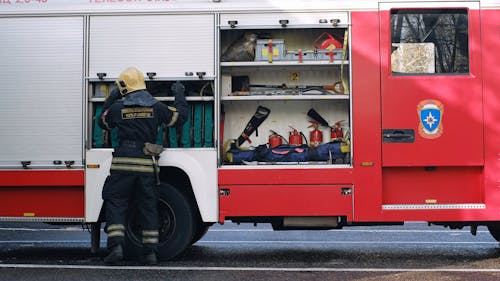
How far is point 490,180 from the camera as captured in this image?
22.4 ft

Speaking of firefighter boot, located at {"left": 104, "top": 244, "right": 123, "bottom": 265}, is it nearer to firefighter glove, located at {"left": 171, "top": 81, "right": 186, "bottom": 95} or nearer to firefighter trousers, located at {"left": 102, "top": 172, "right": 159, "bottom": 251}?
firefighter trousers, located at {"left": 102, "top": 172, "right": 159, "bottom": 251}

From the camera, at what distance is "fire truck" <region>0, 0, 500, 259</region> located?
271 inches

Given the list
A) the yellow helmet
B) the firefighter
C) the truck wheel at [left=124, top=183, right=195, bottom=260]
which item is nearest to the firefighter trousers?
the firefighter

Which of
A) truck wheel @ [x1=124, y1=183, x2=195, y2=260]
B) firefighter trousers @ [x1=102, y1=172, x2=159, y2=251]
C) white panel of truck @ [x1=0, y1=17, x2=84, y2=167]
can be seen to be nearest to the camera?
firefighter trousers @ [x1=102, y1=172, x2=159, y2=251]

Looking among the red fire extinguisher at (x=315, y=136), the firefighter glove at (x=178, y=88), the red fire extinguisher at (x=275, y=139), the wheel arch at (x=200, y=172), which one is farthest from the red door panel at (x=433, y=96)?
the firefighter glove at (x=178, y=88)

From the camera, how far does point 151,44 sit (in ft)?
23.5

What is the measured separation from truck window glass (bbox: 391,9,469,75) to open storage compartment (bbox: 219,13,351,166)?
57 centimetres

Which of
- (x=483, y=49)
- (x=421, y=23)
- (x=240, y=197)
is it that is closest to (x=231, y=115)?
(x=240, y=197)

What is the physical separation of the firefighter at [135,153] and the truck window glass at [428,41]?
7.91 feet

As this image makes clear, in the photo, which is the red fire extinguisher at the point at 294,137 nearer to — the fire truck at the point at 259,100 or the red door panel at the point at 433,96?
the fire truck at the point at 259,100

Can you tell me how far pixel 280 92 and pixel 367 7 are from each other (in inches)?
52.5

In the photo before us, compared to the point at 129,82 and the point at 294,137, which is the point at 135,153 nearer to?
the point at 129,82

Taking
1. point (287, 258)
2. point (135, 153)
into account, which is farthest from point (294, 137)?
point (135, 153)

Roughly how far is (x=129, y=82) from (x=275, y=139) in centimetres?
183
